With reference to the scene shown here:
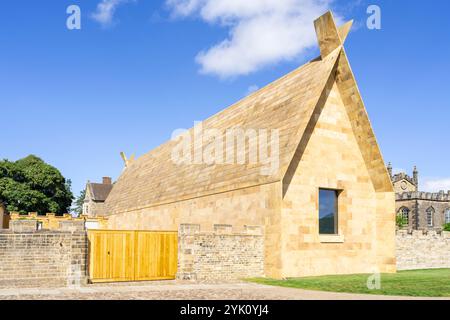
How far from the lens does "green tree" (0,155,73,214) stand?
65125 millimetres

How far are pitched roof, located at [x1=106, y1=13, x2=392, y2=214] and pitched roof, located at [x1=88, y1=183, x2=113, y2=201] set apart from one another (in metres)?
49.2

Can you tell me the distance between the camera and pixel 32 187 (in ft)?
222

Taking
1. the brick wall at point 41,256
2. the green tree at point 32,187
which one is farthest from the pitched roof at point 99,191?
the brick wall at point 41,256

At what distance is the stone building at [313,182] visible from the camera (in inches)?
750

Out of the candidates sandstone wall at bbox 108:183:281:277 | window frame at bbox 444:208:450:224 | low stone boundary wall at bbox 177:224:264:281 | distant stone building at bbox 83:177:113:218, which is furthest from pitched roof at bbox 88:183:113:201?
low stone boundary wall at bbox 177:224:264:281

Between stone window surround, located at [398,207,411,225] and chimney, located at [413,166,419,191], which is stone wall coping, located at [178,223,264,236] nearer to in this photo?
stone window surround, located at [398,207,411,225]

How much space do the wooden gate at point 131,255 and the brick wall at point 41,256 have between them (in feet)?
1.88

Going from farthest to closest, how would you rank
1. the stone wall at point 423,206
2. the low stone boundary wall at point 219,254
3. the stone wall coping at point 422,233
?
1. the stone wall at point 423,206
2. the stone wall coping at point 422,233
3. the low stone boundary wall at point 219,254

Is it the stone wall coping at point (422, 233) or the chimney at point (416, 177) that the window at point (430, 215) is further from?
the stone wall coping at point (422, 233)

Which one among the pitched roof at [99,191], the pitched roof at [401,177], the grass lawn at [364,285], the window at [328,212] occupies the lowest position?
the grass lawn at [364,285]

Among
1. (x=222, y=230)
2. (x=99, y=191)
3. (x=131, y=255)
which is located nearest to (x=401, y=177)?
(x=99, y=191)
